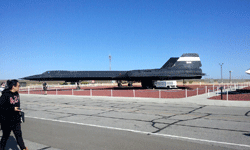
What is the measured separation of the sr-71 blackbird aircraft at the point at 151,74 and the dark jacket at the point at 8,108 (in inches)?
1017

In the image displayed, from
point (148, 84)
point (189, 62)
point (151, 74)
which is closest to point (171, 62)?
point (189, 62)

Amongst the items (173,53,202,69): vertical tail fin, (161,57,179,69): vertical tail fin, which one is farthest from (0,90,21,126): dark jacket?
(161,57,179,69): vertical tail fin

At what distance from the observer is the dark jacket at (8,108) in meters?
3.89

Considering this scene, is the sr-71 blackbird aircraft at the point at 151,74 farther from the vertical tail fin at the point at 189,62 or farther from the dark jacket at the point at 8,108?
the dark jacket at the point at 8,108

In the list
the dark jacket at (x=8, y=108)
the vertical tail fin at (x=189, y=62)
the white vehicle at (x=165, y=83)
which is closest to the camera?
the dark jacket at (x=8, y=108)

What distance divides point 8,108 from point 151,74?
26.3 m

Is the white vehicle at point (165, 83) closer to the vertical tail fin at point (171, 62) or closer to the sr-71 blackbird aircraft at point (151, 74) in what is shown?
the sr-71 blackbird aircraft at point (151, 74)

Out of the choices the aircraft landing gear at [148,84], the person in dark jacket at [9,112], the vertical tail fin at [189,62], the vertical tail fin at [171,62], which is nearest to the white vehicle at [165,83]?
the aircraft landing gear at [148,84]

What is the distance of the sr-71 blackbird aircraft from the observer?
29.0 meters

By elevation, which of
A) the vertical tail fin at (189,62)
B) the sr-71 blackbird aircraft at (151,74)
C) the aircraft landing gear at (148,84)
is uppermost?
the vertical tail fin at (189,62)

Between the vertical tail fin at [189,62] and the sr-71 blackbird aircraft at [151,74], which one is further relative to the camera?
the vertical tail fin at [189,62]

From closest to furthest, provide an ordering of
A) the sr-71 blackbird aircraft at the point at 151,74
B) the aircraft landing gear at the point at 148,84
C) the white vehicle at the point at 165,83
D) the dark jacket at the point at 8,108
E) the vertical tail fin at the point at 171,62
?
the dark jacket at the point at 8,108 < the sr-71 blackbird aircraft at the point at 151,74 < the white vehicle at the point at 165,83 < the aircraft landing gear at the point at 148,84 < the vertical tail fin at the point at 171,62

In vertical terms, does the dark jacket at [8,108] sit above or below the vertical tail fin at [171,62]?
below

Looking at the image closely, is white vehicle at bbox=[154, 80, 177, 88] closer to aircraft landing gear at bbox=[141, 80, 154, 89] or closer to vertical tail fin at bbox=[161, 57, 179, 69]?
aircraft landing gear at bbox=[141, 80, 154, 89]
